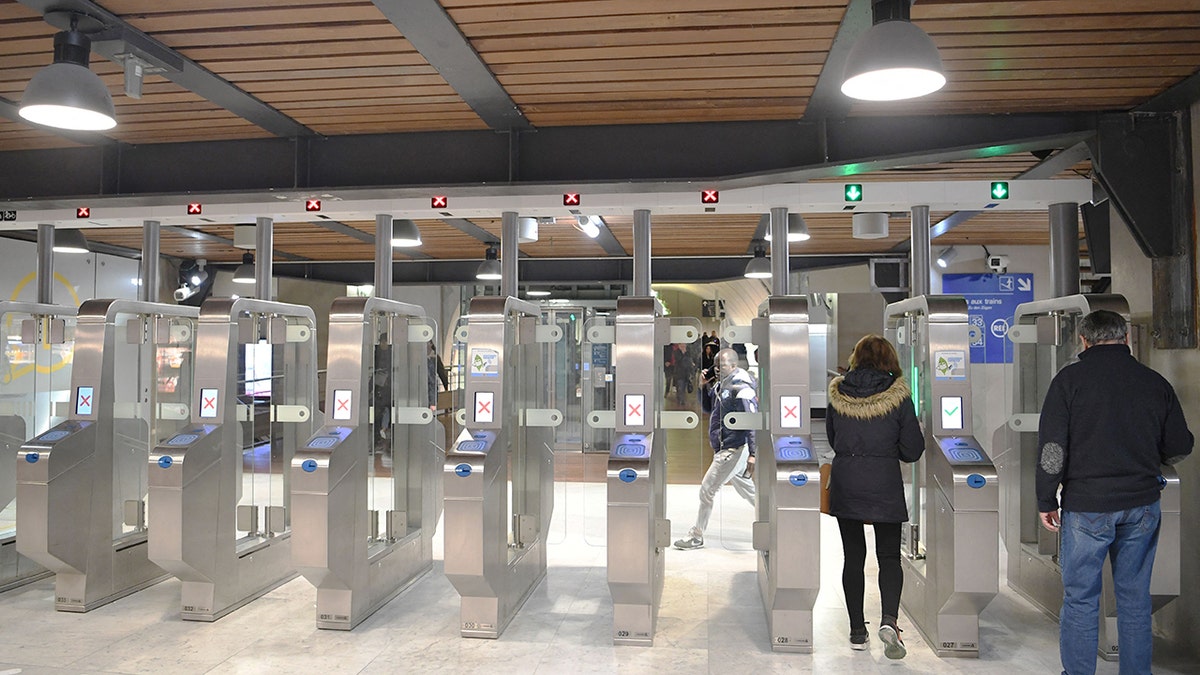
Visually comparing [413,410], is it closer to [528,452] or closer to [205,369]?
[528,452]

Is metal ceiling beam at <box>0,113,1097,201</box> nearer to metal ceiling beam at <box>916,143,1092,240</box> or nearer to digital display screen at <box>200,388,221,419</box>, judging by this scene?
metal ceiling beam at <box>916,143,1092,240</box>

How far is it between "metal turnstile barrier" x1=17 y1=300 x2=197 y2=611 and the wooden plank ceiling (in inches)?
49.3

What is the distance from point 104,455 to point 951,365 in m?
4.88

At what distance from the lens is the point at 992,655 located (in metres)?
4.05

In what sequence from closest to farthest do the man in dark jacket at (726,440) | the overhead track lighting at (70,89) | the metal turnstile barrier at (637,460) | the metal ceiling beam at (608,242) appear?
the overhead track lighting at (70,89) → the metal turnstile barrier at (637,460) → the man in dark jacket at (726,440) → the metal ceiling beam at (608,242)

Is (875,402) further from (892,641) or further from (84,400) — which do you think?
(84,400)

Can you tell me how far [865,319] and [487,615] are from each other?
7.13 m

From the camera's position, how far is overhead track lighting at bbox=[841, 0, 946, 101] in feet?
8.67

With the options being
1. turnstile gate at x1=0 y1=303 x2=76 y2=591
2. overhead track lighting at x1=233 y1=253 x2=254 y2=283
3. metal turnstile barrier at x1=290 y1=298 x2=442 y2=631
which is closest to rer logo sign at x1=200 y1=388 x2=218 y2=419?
metal turnstile barrier at x1=290 y1=298 x2=442 y2=631

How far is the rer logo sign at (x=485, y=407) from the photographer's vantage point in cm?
441

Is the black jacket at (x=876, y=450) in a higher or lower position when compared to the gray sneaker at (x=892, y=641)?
higher

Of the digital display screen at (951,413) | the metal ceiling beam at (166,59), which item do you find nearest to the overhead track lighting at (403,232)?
the metal ceiling beam at (166,59)

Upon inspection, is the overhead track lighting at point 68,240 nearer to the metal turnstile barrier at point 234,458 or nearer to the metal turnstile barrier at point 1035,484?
the metal turnstile barrier at point 234,458

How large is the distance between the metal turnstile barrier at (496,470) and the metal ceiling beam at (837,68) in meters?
1.96
